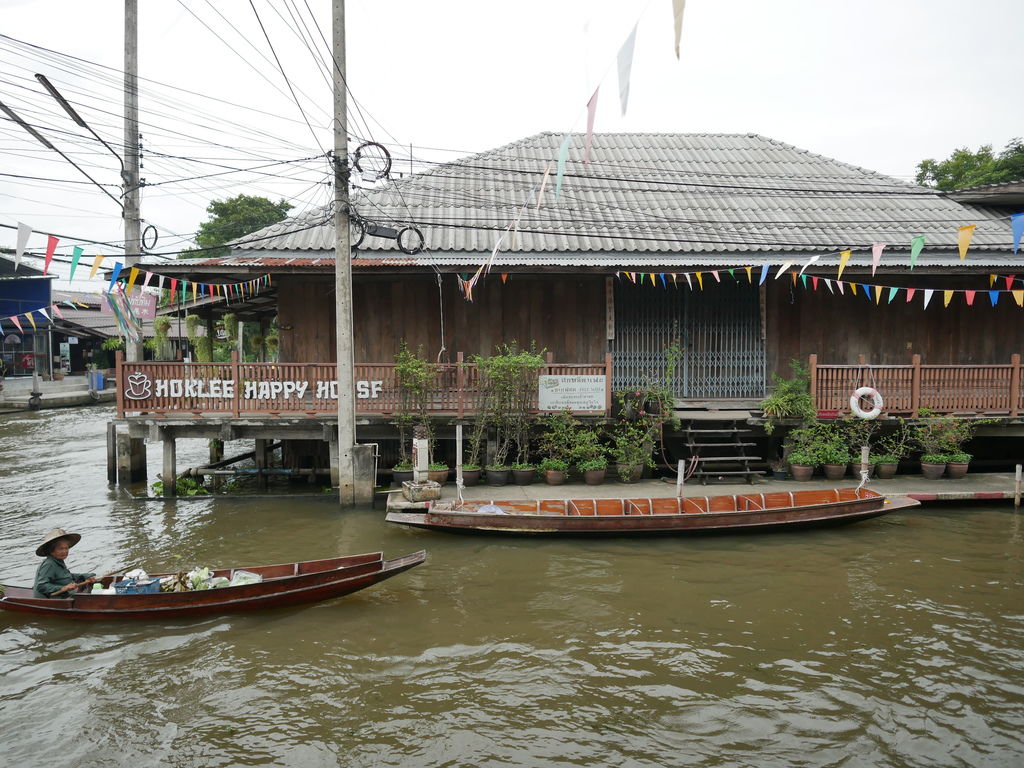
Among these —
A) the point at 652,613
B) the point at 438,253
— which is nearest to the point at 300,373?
the point at 438,253

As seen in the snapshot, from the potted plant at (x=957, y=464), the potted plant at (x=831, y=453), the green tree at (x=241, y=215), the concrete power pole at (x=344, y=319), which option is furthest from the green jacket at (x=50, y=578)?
the green tree at (x=241, y=215)

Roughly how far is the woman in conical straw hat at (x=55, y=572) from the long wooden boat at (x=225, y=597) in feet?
0.32


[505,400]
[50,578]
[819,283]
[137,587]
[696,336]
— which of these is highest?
[819,283]

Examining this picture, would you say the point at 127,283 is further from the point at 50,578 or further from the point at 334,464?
the point at 50,578

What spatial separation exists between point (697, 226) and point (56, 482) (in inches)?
634

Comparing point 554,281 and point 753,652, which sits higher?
point 554,281

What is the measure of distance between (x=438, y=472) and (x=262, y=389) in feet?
12.2

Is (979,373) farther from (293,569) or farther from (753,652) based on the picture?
(293,569)

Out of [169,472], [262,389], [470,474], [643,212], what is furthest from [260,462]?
[643,212]

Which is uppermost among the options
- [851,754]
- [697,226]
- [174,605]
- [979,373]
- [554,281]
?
[697,226]

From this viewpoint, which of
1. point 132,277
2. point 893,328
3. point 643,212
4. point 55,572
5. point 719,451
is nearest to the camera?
point 55,572

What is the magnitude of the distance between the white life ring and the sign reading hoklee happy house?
32.6ft

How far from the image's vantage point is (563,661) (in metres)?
6.76

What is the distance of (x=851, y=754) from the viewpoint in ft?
17.2
